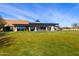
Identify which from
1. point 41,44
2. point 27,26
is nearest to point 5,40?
point 27,26

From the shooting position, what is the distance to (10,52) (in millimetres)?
11711

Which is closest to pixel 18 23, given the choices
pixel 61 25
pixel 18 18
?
pixel 18 18

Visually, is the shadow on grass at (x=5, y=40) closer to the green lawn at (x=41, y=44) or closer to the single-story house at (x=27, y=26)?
the green lawn at (x=41, y=44)

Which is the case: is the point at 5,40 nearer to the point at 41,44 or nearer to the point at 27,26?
the point at 27,26

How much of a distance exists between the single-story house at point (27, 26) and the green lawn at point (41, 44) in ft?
0.29

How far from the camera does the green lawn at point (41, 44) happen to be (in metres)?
11.7

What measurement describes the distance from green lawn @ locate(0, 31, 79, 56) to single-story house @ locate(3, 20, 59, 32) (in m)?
0.09

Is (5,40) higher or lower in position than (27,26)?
lower

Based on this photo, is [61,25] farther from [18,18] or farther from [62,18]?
[18,18]

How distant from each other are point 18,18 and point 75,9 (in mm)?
1132

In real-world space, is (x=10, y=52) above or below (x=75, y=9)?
below

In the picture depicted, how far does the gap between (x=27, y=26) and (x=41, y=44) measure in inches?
18.1

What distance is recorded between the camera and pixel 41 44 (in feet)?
38.6

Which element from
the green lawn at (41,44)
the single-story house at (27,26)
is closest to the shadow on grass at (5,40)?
the green lawn at (41,44)
